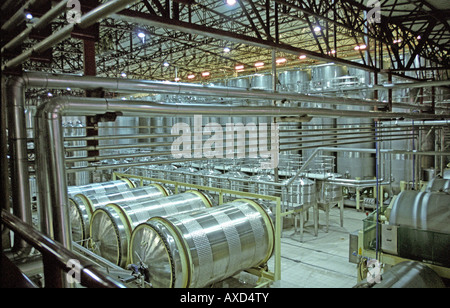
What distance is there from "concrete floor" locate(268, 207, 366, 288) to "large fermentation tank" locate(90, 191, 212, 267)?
257 cm

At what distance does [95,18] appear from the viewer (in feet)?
9.18

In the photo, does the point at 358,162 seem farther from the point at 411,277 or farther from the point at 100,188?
the point at 100,188

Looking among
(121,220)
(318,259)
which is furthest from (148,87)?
(318,259)

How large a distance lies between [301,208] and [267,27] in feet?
23.1

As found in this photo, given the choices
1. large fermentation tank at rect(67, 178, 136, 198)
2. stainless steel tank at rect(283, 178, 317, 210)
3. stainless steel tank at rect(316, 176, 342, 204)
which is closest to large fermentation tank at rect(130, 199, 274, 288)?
large fermentation tank at rect(67, 178, 136, 198)

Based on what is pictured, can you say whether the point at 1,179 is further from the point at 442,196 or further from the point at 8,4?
the point at 442,196

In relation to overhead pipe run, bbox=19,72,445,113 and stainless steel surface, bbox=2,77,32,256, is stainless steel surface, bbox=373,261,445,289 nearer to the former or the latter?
overhead pipe run, bbox=19,72,445,113

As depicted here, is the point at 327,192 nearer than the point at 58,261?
No

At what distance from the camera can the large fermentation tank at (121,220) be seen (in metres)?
6.11

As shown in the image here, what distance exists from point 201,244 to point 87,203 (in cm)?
360

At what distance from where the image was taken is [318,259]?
9.53m

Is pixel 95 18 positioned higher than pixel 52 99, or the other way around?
pixel 95 18

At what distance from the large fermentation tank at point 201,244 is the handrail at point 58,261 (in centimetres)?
279

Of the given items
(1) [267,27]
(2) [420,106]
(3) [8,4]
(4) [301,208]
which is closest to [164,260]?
(3) [8,4]
